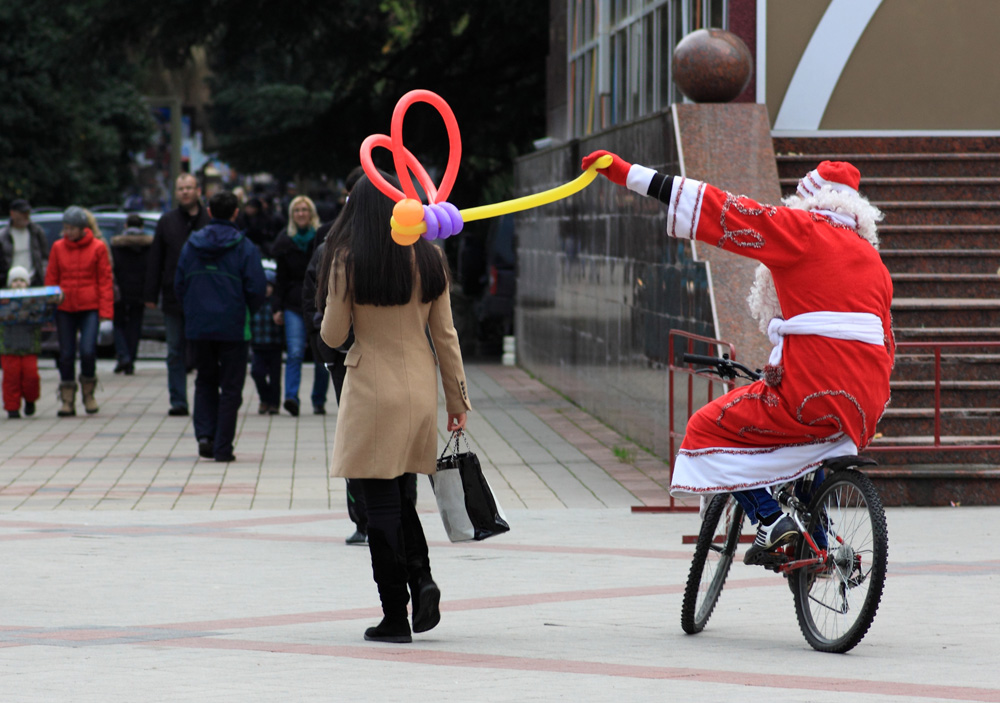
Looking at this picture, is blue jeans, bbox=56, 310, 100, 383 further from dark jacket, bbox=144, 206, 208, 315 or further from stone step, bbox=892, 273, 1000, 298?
stone step, bbox=892, 273, 1000, 298

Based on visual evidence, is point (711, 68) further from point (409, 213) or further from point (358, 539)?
point (409, 213)

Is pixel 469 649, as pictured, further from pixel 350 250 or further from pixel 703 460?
pixel 350 250

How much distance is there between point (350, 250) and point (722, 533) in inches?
72.1

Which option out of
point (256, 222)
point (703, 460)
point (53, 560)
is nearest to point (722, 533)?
point (703, 460)

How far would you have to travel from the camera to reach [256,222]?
19312 mm

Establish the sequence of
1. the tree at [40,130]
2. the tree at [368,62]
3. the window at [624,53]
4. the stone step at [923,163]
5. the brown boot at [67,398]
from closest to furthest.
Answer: the stone step at [923,163] < the window at [624,53] < the brown boot at [67,398] < the tree at [368,62] < the tree at [40,130]

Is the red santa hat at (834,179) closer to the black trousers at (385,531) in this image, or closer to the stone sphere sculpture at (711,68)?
the black trousers at (385,531)

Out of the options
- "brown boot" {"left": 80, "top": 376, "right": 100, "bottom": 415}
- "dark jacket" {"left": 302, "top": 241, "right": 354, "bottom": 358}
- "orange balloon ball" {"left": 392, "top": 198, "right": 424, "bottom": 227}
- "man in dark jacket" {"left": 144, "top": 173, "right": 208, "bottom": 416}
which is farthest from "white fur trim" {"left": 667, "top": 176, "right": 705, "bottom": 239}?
"brown boot" {"left": 80, "top": 376, "right": 100, "bottom": 415}

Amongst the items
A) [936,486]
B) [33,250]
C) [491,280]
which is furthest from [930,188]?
[491,280]

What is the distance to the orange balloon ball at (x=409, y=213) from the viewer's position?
543cm

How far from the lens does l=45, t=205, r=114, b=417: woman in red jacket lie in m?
14.1

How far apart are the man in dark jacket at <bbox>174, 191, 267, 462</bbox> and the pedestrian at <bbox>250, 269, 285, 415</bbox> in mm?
2280

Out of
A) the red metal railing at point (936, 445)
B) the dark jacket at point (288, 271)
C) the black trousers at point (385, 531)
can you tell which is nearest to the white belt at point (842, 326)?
the black trousers at point (385, 531)

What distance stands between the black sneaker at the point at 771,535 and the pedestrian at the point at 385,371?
1.23 metres
